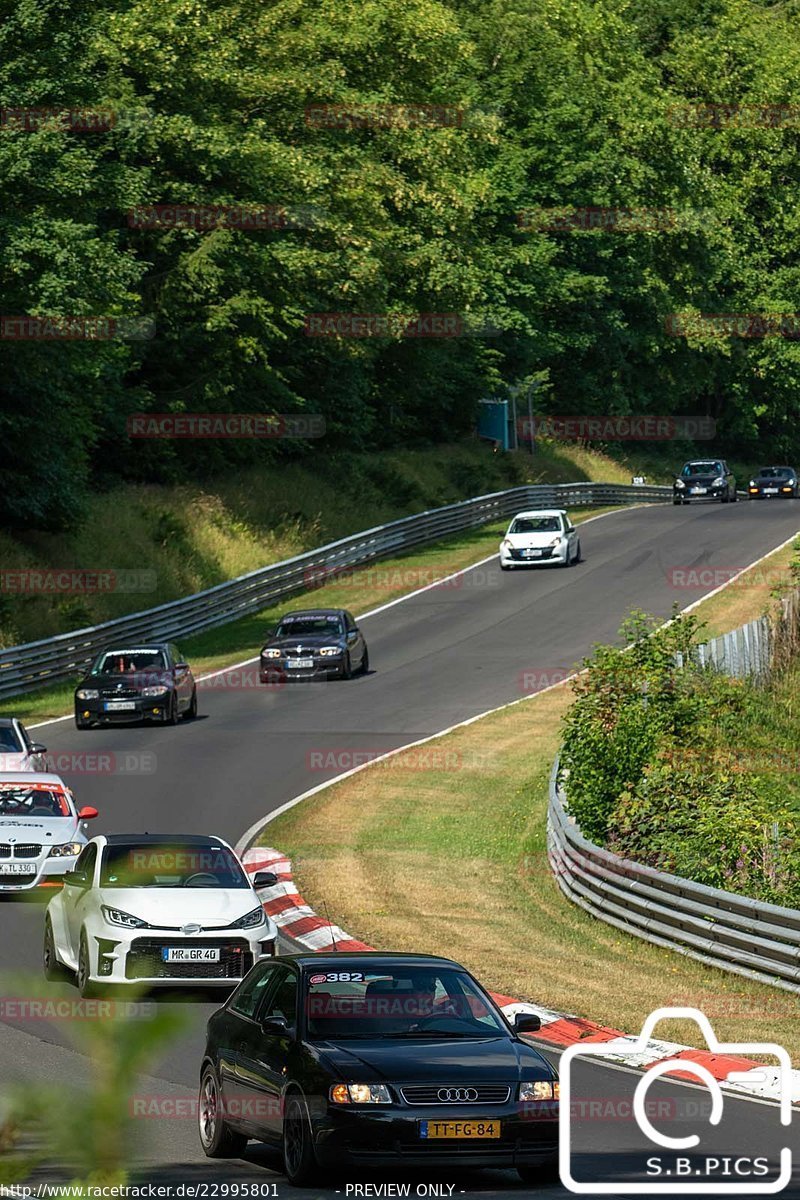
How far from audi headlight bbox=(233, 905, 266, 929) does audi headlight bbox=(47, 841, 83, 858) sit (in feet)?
16.7

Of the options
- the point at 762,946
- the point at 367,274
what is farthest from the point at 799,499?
the point at 762,946

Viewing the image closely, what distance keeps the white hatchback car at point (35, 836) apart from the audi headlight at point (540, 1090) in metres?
12.5

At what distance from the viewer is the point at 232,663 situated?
43312 millimetres

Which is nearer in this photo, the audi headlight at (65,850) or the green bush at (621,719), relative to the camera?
the audi headlight at (65,850)
